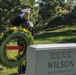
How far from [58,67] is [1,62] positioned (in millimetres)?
3011

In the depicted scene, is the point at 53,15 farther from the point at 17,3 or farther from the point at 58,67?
the point at 58,67

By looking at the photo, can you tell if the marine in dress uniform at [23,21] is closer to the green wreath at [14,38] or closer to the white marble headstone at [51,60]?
the green wreath at [14,38]

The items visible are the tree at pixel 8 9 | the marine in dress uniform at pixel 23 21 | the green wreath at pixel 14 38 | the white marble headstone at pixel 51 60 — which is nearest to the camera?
the white marble headstone at pixel 51 60

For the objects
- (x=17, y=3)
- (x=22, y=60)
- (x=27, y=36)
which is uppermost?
(x=17, y=3)

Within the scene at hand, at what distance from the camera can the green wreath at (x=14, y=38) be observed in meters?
8.22

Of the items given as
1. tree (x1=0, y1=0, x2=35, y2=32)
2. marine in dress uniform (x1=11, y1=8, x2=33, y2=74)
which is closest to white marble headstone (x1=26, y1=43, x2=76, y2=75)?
marine in dress uniform (x1=11, y1=8, x2=33, y2=74)

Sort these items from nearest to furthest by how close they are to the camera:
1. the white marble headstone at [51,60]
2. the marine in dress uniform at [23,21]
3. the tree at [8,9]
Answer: the white marble headstone at [51,60] → the marine in dress uniform at [23,21] → the tree at [8,9]

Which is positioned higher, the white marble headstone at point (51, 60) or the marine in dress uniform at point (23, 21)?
the marine in dress uniform at point (23, 21)

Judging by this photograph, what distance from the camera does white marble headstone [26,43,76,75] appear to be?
17.8 feet

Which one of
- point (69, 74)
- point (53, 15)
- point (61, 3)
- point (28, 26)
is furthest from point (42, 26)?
point (69, 74)

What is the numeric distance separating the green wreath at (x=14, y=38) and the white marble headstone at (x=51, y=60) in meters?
2.66

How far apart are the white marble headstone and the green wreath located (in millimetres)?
2660

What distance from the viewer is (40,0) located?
3438 cm

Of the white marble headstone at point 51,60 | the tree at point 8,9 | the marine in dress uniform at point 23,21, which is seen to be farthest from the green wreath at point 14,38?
the tree at point 8,9
